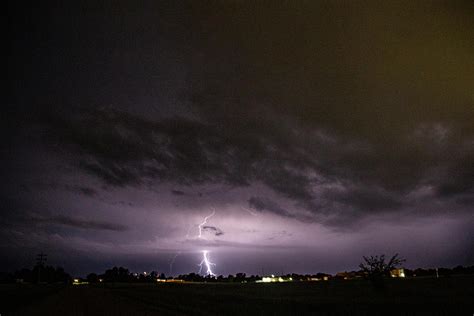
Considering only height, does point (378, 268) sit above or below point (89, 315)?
above

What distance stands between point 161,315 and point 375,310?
15.7 metres

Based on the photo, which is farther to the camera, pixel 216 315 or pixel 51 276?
pixel 51 276

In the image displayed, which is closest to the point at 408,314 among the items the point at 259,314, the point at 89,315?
the point at 259,314

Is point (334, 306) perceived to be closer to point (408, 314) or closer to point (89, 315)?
point (408, 314)

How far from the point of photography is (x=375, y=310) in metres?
25.4

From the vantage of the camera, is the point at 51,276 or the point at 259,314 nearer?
the point at 259,314

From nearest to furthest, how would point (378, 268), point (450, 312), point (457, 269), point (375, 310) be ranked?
point (450, 312)
point (375, 310)
point (378, 268)
point (457, 269)

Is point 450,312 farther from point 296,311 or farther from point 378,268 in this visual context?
point 378,268

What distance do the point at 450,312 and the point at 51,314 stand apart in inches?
1117

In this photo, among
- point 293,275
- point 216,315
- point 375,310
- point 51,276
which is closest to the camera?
point 375,310

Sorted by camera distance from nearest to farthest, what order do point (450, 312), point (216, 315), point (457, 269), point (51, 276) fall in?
point (450, 312) < point (216, 315) < point (457, 269) < point (51, 276)

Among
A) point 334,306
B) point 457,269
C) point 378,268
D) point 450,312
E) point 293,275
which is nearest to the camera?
point 450,312

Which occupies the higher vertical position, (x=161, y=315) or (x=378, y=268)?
(x=378, y=268)

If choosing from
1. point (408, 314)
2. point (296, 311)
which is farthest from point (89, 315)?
point (408, 314)
